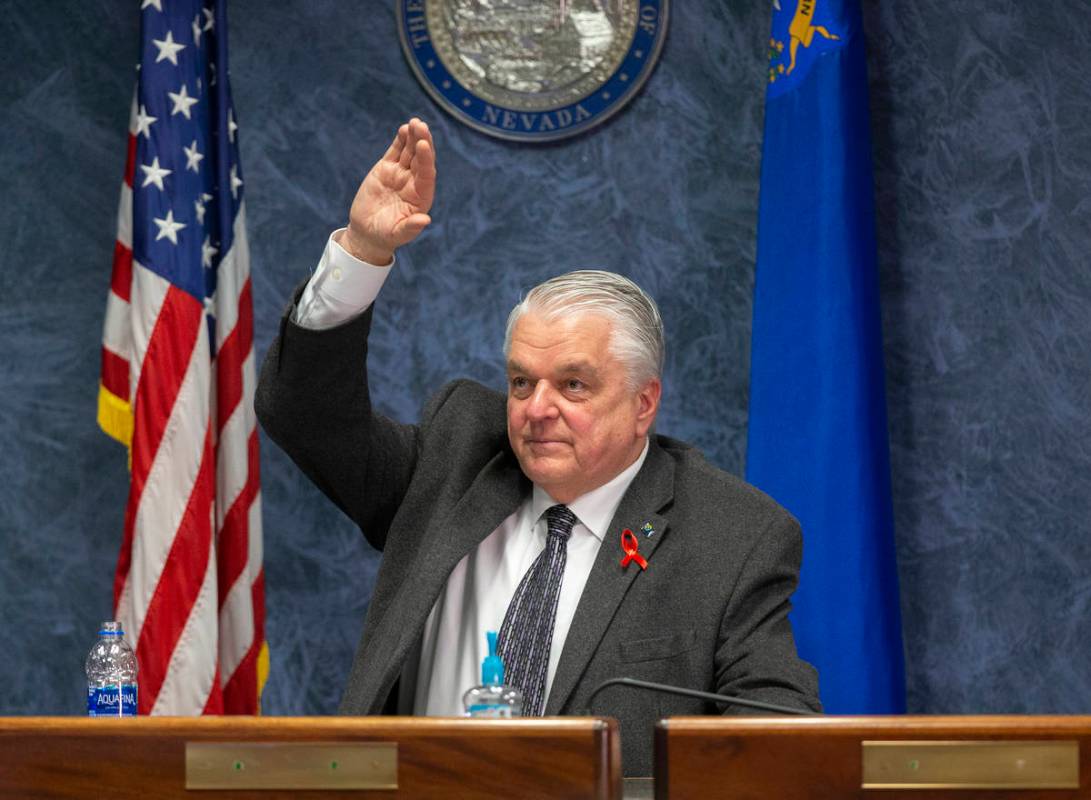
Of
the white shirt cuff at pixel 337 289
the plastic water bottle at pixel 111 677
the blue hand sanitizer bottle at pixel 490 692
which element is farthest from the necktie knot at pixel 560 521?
the plastic water bottle at pixel 111 677

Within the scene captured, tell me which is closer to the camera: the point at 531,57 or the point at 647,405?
the point at 647,405

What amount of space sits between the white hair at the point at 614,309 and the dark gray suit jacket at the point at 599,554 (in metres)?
0.20

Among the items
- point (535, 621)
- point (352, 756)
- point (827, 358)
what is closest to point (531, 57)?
point (827, 358)

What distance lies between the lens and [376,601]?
7.94ft

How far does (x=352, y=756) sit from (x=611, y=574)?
1.14 m

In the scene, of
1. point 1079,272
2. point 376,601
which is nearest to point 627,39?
point 1079,272

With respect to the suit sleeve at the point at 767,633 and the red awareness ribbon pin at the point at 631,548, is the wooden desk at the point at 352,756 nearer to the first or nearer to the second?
the suit sleeve at the point at 767,633

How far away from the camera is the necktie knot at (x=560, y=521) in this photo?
2424 mm

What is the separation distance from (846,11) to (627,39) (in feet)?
2.26

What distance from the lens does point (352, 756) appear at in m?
1.19

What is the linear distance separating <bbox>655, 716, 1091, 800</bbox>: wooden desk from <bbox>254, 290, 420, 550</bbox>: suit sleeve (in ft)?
4.10

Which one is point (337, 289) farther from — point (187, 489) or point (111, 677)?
point (187, 489)

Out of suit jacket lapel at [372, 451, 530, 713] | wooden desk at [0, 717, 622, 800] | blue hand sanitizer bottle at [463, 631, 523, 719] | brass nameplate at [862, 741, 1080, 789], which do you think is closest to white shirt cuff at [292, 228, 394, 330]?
suit jacket lapel at [372, 451, 530, 713]

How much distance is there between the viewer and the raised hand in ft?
7.30
